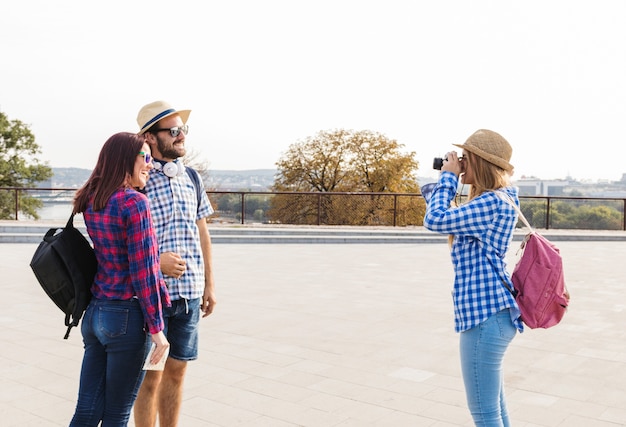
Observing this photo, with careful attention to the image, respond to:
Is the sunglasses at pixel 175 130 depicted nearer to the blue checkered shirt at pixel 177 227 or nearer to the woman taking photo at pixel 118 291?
the blue checkered shirt at pixel 177 227

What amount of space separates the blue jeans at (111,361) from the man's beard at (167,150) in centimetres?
84

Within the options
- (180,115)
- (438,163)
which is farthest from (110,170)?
(438,163)

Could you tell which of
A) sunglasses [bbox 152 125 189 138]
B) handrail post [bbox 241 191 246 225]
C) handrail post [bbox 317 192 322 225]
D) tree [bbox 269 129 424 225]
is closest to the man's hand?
sunglasses [bbox 152 125 189 138]

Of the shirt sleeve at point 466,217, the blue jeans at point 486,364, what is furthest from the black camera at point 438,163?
the blue jeans at point 486,364

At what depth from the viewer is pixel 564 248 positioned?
16078 millimetres

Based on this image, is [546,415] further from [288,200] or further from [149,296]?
[288,200]

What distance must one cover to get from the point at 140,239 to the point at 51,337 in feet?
13.0

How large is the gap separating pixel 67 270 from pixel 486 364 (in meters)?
1.73

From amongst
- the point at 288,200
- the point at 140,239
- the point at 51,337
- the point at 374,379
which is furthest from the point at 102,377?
the point at 288,200

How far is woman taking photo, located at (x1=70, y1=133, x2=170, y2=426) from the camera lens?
2.63 metres

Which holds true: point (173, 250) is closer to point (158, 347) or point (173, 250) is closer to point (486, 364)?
point (158, 347)

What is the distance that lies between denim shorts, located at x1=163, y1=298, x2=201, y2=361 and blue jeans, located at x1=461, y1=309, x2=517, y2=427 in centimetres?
129

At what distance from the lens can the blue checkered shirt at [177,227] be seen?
10.4 ft

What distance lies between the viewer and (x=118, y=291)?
2.68 m
